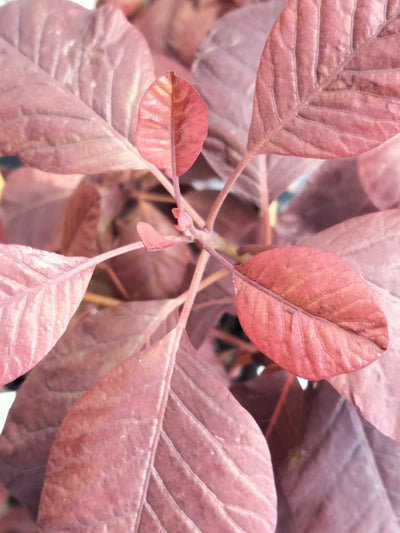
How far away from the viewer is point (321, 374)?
390mm

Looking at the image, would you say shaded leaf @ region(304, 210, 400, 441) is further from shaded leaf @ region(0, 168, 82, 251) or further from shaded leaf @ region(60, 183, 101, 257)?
shaded leaf @ region(0, 168, 82, 251)

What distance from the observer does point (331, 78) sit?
18.0 inches

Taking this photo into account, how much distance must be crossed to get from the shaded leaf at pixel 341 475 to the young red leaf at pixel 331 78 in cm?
34

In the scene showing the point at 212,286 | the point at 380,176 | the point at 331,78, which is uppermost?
the point at 331,78

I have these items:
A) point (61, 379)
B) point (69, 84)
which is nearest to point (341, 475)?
point (61, 379)

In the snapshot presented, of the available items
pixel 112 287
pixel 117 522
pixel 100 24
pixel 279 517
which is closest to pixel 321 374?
pixel 117 522

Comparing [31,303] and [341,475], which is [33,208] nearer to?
[31,303]

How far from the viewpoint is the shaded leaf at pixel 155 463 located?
45 cm

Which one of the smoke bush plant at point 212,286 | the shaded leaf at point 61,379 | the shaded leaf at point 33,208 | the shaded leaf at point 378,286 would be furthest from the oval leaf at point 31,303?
the shaded leaf at point 33,208

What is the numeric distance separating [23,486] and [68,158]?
41 centimetres

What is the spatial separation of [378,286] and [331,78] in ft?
0.69

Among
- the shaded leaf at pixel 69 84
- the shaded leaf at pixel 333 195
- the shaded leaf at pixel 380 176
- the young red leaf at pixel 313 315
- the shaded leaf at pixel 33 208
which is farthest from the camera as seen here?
the shaded leaf at pixel 33 208

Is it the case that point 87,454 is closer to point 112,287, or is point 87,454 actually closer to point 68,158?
point 68,158

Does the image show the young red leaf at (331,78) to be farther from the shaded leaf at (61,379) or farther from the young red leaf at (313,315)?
the shaded leaf at (61,379)
